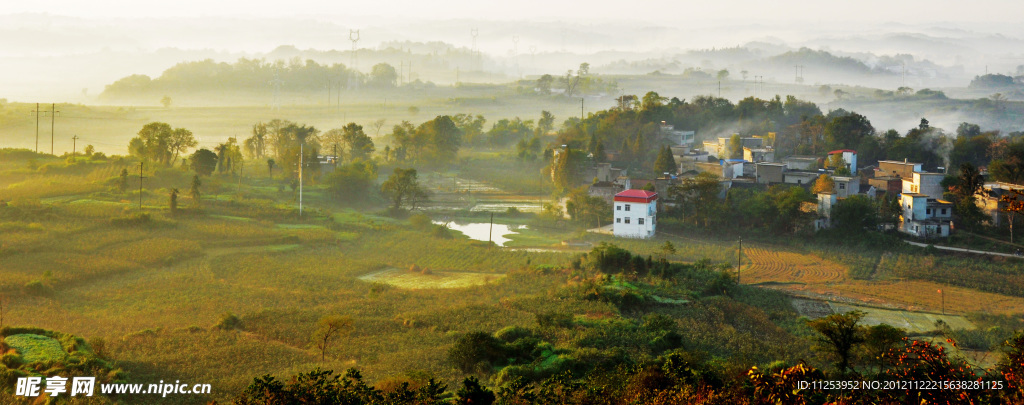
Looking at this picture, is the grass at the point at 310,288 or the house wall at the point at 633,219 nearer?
the grass at the point at 310,288

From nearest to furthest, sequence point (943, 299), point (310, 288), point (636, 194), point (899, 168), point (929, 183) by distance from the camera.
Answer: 1. point (310, 288)
2. point (943, 299)
3. point (636, 194)
4. point (929, 183)
5. point (899, 168)

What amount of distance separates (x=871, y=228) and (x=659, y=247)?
659cm

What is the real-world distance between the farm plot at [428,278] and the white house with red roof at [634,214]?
6.83 meters

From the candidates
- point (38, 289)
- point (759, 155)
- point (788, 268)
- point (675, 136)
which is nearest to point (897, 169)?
point (759, 155)

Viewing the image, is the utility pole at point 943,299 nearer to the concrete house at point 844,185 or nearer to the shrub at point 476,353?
the concrete house at point 844,185

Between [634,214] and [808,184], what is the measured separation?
7707mm

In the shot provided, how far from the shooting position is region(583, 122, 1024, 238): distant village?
24.9 m

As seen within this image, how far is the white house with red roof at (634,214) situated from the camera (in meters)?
25.7

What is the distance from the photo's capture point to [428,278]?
2006 cm

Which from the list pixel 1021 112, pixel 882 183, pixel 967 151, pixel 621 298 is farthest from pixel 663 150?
pixel 1021 112

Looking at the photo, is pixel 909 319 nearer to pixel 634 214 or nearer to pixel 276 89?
pixel 634 214

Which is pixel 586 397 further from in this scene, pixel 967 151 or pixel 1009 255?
pixel 967 151

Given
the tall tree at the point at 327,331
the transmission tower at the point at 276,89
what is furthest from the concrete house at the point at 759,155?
the transmission tower at the point at 276,89

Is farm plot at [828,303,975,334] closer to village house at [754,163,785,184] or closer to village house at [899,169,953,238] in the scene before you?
village house at [899,169,953,238]
